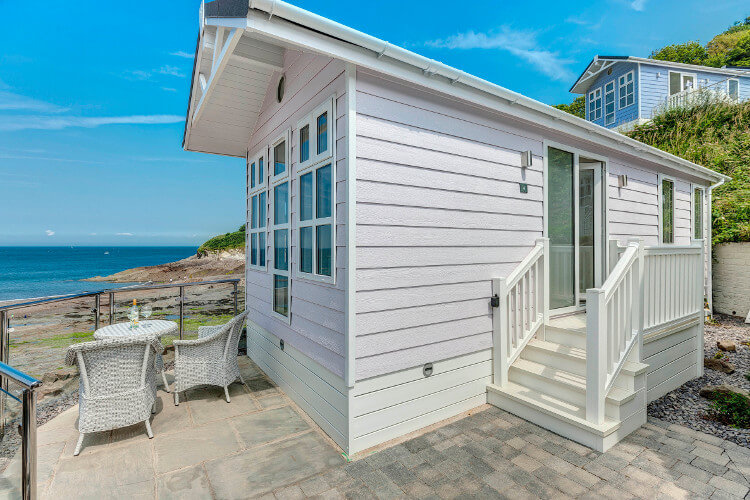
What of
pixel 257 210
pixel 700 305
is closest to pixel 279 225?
pixel 257 210

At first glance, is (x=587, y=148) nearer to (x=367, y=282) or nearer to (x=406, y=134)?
(x=406, y=134)

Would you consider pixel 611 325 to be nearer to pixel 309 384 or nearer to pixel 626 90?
pixel 309 384

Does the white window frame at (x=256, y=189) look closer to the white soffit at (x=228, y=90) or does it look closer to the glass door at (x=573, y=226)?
the white soffit at (x=228, y=90)

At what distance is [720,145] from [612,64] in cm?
769

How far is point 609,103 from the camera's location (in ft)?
53.8

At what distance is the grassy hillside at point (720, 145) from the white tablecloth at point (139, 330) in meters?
11.3

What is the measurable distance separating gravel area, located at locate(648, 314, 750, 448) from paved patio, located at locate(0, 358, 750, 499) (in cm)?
26

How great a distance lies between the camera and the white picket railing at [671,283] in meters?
3.53

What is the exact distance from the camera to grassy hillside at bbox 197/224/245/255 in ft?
105

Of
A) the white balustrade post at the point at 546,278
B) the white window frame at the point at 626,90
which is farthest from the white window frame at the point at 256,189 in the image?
the white window frame at the point at 626,90

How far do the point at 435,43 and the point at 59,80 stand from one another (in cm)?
4508

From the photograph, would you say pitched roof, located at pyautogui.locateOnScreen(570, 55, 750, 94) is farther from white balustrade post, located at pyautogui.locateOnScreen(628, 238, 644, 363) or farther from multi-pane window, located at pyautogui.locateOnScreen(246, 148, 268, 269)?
multi-pane window, located at pyautogui.locateOnScreen(246, 148, 268, 269)

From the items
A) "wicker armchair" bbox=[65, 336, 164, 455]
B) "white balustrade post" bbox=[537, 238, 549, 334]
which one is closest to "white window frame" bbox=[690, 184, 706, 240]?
"white balustrade post" bbox=[537, 238, 549, 334]

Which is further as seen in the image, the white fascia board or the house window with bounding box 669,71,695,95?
the house window with bounding box 669,71,695,95
